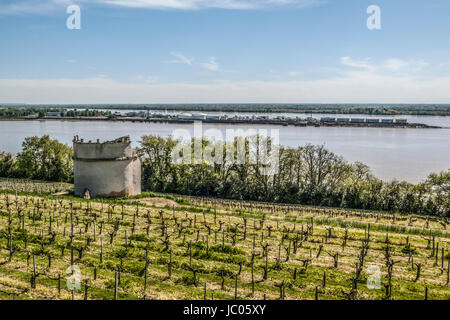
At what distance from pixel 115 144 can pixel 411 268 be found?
23456 mm

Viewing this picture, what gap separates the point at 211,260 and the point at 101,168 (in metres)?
19.0

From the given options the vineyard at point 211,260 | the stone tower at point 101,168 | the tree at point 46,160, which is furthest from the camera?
the tree at point 46,160

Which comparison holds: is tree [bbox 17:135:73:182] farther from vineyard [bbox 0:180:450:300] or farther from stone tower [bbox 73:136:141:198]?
vineyard [bbox 0:180:450:300]

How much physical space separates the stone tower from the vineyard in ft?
22.8

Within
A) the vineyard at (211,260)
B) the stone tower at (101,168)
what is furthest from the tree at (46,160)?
the vineyard at (211,260)

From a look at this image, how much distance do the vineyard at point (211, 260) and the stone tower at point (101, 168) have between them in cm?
694

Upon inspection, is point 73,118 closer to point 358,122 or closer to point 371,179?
point 358,122

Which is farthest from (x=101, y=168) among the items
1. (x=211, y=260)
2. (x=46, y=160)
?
(x=46, y=160)

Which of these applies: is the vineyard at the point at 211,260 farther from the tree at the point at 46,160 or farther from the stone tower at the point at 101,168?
the tree at the point at 46,160

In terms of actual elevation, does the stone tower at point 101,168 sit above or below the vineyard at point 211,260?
above

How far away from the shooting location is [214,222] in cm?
2439

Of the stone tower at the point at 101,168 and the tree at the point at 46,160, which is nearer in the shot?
the stone tower at the point at 101,168

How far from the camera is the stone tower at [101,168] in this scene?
33.0 m

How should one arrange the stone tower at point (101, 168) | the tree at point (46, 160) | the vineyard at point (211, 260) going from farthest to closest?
the tree at point (46, 160) < the stone tower at point (101, 168) < the vineyard at point (211, 260)
